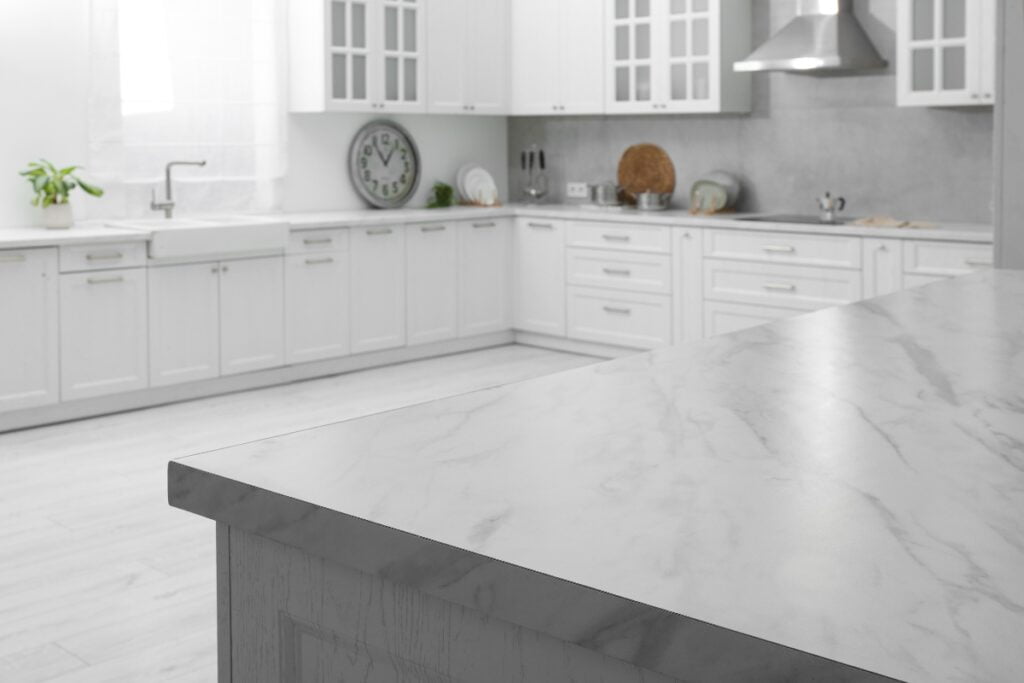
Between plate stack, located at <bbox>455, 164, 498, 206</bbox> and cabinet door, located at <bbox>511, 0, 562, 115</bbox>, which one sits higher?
cabinet door, located at <bbox>511, 0, 562, 115</bbox>

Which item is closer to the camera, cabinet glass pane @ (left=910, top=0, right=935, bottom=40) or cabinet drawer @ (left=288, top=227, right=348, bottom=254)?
cabinet glass pane @ (left=910, top=0, right=935, bottom=40)

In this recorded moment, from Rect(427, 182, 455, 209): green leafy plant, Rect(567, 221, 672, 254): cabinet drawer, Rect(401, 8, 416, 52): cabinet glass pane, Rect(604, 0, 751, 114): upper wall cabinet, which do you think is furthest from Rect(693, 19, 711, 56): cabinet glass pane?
Rect(427, 182, 455, 209): green leafy plant

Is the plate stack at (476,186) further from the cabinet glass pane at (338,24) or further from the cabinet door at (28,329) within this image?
the cabinet door at (28,329)

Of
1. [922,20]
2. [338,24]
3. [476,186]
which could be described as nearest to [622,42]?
[476,186]

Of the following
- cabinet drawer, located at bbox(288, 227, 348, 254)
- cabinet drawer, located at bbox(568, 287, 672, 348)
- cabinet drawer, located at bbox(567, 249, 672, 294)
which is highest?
cabinet drawer, located at bbox(288, 227, 348, 254)

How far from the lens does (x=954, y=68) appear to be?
539cm

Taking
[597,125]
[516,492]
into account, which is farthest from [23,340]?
[516,492]

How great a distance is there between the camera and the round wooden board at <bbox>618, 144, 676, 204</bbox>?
23.1 ft

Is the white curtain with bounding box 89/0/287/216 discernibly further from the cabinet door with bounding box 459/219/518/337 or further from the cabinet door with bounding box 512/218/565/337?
the cabinet door with bounding box 512/218/565/337

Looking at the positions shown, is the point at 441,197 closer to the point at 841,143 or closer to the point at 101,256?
the point at 841,143

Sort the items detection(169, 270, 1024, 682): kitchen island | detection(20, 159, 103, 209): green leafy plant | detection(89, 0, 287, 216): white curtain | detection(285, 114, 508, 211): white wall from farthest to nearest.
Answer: detection(285, 114, 508, 211): white wall
detection(89, 0, 287, 216): white curtain
detection(20, 159, 103, 209): green leafy plant
detection(169, 270, 1024, 682): kitchen island

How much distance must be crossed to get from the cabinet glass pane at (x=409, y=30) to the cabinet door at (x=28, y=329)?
2490mm

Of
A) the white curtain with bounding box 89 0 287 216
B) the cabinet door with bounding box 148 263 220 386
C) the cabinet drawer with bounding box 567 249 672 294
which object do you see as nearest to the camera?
the cabinet door with bounding box 148 263 220 386

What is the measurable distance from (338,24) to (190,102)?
0.88 m
